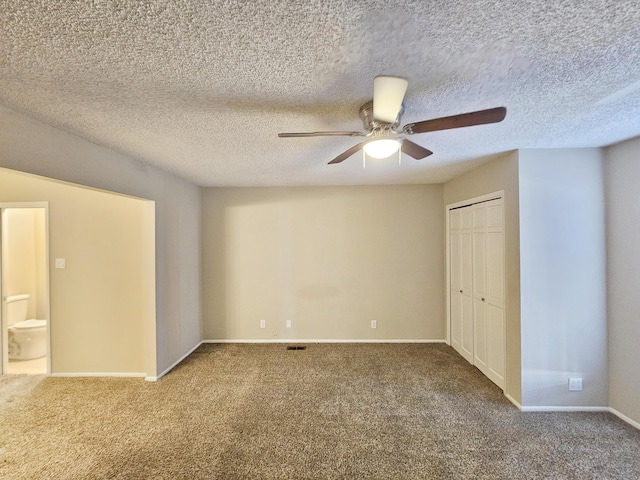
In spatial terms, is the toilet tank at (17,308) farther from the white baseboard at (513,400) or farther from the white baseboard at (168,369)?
the white baseboard at (513,400)

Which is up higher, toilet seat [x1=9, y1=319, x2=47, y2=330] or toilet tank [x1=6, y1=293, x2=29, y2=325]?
toilet tank [x1=6, y1=293, x2=29, y2=325]

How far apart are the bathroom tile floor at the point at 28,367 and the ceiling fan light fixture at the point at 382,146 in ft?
14.9

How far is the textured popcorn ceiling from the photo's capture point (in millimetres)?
1000

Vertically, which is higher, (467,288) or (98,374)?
(467,288)

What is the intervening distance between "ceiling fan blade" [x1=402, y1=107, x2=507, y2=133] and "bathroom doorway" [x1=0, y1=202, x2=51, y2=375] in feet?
13.5

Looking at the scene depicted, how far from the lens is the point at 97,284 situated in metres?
3.22

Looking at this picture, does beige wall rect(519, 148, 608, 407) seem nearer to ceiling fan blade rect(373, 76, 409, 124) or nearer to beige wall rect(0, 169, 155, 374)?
ceiling fan blade rect(373, 76, 409, 124)

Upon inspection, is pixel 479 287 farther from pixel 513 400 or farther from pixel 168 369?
pixel 168 369

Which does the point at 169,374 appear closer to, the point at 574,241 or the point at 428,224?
the point at 428,224

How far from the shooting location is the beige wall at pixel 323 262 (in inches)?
167

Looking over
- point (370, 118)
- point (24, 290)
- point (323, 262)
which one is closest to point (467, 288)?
point (323, 262)

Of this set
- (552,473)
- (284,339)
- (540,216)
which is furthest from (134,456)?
(540,216)

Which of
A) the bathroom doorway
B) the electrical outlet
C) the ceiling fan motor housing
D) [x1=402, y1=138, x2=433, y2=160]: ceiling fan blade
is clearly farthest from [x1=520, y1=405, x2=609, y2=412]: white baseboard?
the bathroom doorway

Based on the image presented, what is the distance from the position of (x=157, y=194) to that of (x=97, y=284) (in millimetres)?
1286
